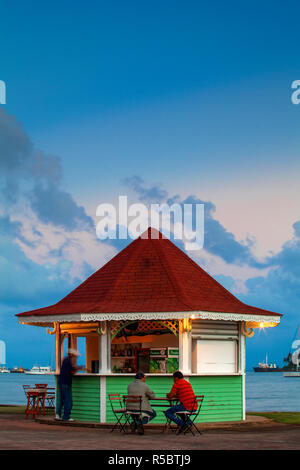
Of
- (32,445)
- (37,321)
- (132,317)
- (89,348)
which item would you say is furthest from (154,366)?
(32,445)

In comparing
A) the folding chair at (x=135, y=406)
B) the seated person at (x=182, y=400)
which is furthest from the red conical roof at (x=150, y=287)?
the folding chair at (x=135, y=406)

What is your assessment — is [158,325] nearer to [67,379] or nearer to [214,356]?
[214,356]

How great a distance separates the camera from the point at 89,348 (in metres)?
22.0

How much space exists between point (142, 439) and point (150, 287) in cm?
506

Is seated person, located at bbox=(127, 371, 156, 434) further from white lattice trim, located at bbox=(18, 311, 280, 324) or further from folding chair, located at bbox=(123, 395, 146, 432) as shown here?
white lattice trim, located at bbox=(18, 311, 280, 324)

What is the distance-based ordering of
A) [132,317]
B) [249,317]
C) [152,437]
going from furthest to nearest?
[249,317], [132,317], [152,437]

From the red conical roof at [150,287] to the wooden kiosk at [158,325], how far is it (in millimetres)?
23

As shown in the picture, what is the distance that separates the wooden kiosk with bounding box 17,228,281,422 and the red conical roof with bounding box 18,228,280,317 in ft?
0.08

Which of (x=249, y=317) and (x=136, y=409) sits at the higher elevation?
(x=249, y=317)

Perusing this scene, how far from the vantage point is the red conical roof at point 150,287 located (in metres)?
17.2

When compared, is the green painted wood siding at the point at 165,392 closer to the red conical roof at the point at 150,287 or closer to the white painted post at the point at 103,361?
the white painted post at the point at 103,361

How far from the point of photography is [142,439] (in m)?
13.4
